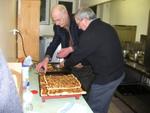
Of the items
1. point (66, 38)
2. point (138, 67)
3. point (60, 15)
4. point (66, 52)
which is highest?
point (60, 15)

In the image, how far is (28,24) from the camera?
2715 mm

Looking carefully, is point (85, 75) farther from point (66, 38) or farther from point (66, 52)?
point (66, 38)

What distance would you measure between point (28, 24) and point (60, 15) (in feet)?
1.87

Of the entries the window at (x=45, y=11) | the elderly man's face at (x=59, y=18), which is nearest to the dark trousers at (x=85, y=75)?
the elderly man's face at (x=59, y=18)

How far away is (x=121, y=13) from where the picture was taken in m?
4.59

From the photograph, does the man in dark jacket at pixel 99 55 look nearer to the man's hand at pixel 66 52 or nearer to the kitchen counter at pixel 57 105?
the man's hand at pixel 66 52

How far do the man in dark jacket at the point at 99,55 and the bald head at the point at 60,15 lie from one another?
0.31 meters

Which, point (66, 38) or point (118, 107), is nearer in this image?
point (66, 38)

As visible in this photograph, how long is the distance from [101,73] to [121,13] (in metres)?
2.81

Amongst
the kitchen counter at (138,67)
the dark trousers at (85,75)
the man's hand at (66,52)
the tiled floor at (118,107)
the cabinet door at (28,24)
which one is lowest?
the tiled floor at (118,107)

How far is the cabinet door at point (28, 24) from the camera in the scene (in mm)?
2678

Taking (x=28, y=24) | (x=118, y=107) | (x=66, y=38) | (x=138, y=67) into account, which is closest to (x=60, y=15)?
(x=66, y=38)

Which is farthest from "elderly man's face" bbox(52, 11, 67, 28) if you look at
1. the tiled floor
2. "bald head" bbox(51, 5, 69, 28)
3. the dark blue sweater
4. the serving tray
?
the tiled floor

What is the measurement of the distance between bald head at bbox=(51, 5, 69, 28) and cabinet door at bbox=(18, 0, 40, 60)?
45cm
